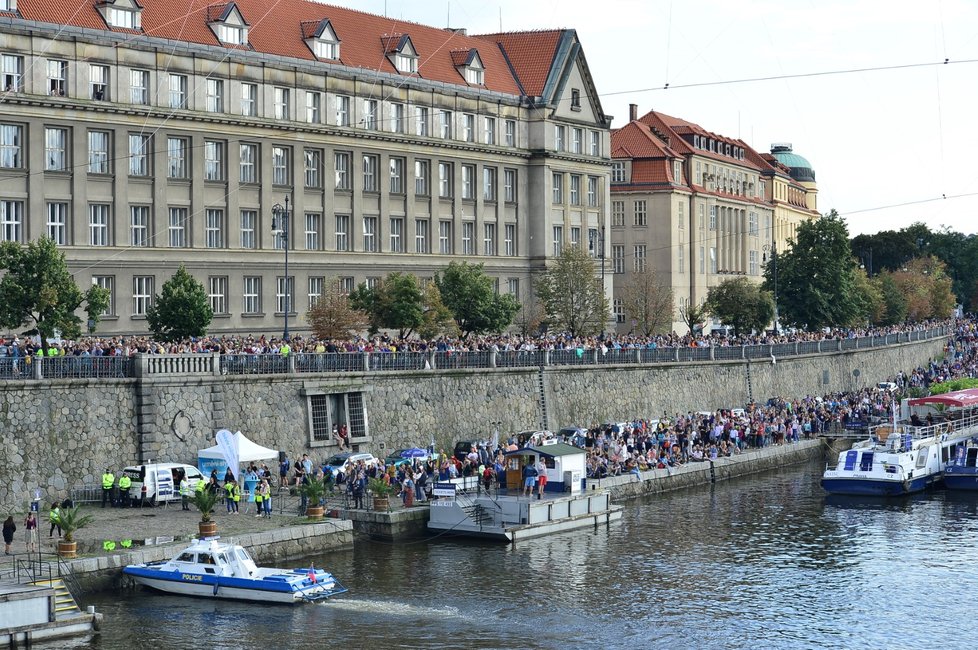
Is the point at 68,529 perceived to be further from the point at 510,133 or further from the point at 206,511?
the point at 510,133

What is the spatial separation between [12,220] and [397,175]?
25539 mm

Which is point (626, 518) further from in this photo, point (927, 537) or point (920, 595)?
point (920, 595)

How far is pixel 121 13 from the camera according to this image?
2813 inches

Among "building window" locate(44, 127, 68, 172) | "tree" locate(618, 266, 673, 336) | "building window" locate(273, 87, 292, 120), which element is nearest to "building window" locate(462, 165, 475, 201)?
"building window" locate(273, 87, 292, 120)

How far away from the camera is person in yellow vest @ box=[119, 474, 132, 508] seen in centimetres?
4947

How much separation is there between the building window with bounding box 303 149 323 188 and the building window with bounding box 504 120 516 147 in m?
17.1

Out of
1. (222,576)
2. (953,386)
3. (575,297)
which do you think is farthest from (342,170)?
(222,576)

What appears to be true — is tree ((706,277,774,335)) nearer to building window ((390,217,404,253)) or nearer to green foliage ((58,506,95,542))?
building window ((390,217,404,253))

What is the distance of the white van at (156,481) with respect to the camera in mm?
49625

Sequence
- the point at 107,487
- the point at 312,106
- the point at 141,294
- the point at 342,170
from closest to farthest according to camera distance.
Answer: the point at 107,487 < the point at 141,294 < the point at 312,106 < the point at 342,170

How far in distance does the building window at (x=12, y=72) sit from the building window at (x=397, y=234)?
2554 cm


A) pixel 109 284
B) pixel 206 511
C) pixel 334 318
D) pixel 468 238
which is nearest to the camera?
pixel 206 511

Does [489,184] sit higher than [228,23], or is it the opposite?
[228,23]

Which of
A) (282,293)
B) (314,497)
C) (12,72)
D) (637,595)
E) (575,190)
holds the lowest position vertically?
(637,595)
